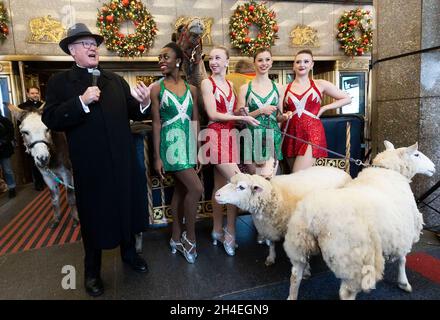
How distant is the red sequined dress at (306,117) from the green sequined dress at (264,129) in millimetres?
188

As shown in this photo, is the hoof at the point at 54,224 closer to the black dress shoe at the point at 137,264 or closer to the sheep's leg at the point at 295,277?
the black dress shoe at the point at 137,264

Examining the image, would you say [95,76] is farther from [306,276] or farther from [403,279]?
[403,279]

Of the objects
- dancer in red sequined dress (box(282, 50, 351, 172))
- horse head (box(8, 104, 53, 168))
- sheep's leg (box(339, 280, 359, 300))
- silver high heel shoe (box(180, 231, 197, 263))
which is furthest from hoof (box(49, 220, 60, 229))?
sheep's leg (box(339, 280, 359, 300))

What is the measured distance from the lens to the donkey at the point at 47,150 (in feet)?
12.5

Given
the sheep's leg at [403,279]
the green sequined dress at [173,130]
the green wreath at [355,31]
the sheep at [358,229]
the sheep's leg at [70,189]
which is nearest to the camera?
the sheep at [358,229]

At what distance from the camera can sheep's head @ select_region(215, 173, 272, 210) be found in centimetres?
253

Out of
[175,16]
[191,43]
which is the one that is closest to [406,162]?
[191,43]

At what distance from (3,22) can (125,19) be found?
96.9 inches

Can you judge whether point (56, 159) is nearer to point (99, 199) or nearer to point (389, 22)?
point (99, 199)

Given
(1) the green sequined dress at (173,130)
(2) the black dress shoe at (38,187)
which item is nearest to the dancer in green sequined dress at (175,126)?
(1) the green sequined dress at (173,130)

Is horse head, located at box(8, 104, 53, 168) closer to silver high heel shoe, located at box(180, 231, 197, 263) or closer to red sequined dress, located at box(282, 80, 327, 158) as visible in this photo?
silver high heel shoe, located at box(180, 231, 197, 263)

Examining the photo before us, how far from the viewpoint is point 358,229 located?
1799mm

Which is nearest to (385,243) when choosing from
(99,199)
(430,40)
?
(99,199)

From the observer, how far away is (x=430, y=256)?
2.93 m
